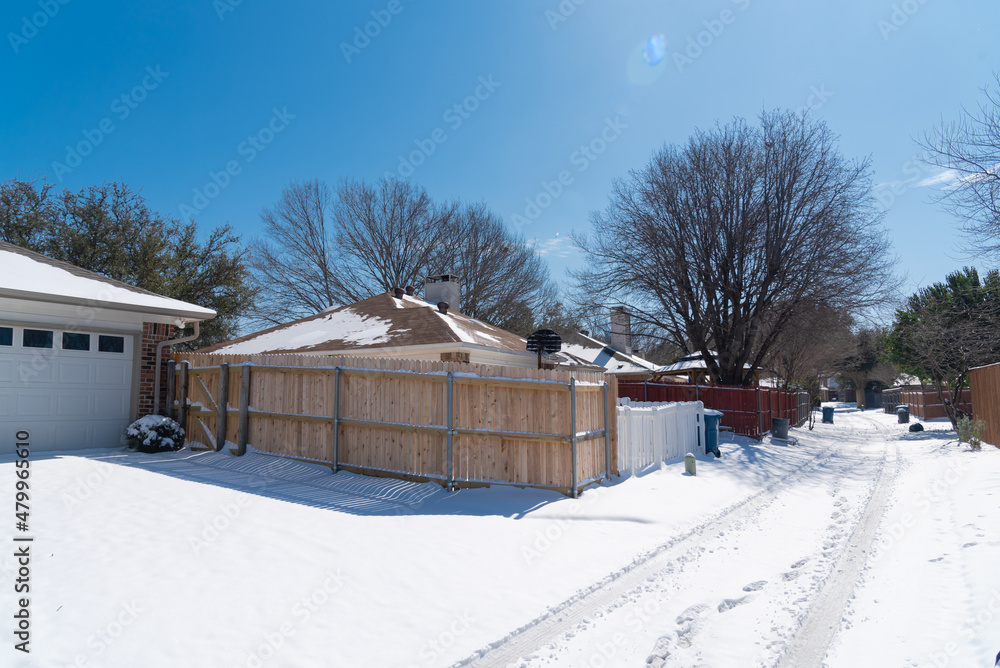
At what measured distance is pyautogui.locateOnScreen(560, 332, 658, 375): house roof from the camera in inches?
985

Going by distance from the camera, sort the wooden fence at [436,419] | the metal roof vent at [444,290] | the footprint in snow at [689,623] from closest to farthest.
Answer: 1. the footprint in snow at [689,623]
2. the wooden fence at [436,419]
3. the metal roof vent at [444,290]

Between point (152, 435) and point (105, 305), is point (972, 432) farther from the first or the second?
point (105, 305)

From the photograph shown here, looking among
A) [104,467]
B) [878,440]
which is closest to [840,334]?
[878,440]

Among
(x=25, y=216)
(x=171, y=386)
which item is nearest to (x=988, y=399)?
(x=171, y=386)

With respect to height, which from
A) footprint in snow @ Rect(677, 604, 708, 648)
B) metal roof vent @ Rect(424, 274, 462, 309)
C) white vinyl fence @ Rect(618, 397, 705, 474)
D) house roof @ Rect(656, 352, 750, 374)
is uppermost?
metal roof vent @ Rect(424, 274, 462, 309)

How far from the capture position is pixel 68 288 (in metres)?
10.2

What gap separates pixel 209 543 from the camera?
537 cm

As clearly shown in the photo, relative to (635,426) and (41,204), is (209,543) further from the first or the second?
(41,204)

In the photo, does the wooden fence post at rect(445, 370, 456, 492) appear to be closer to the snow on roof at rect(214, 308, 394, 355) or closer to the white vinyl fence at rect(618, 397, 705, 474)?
the white vinyl fence at rect(618, 397, 705, 474)

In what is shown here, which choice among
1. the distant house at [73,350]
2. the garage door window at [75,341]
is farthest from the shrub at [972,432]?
the garage door window at [75,341]

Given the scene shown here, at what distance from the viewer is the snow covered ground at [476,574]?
389cm

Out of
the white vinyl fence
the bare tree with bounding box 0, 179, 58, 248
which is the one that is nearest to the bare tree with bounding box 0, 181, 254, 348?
the bare tree with bounding box 0, 179, 58, 248

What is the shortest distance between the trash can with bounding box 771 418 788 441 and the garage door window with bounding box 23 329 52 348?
63.0 feet

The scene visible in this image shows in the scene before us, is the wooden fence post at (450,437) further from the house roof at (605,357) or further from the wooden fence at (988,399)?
the wooden fence at (988,399)
